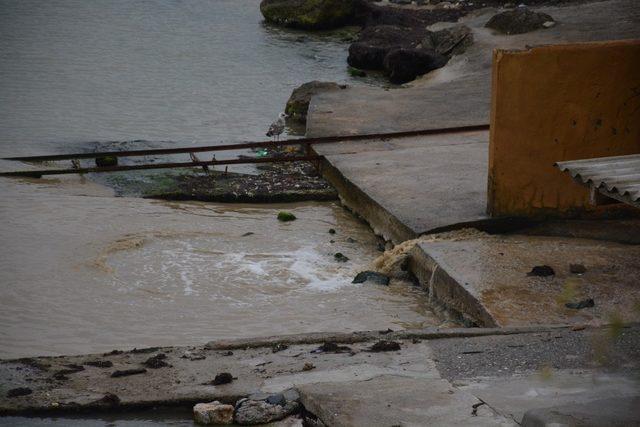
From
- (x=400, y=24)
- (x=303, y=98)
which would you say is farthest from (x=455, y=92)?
(x=400, y=24)

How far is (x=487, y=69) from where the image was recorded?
15.6 meters

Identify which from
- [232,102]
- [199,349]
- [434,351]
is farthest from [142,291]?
[232,102]

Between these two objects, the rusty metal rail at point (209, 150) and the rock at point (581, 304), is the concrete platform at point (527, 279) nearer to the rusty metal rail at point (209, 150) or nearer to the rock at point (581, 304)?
the rock at point (581, 304)

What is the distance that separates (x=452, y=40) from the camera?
18266mm

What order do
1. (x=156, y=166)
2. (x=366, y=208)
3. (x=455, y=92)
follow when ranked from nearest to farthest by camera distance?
(x=366, y=208)
(x=156, y=166)
(x=455, y=92)

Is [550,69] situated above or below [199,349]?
above

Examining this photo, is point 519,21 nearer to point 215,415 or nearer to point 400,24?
point 400,24

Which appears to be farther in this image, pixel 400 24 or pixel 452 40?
pixel 400 24

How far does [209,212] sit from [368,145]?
2215 millimetres

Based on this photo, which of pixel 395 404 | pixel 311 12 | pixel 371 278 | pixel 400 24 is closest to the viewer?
pixel 395 404

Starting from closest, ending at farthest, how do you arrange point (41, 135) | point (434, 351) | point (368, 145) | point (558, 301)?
point (434, 351)
point (558, 301)
point (368, 145)
point (41, 135)

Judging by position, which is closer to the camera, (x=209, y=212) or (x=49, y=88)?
(x=209, y=212)

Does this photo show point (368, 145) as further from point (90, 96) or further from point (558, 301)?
point (90, 96)

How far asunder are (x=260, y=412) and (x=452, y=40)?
14.0 metres
